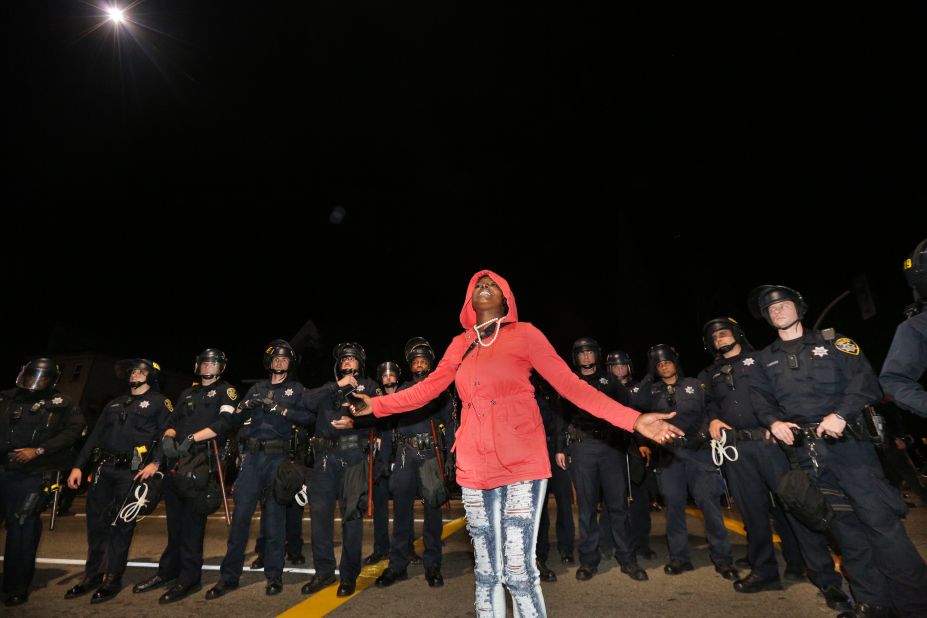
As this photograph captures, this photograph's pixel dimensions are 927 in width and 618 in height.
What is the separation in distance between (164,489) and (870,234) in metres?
18.3

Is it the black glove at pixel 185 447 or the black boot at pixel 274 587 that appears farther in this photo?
the black glove at pixel 185 447

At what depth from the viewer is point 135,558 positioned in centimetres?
657

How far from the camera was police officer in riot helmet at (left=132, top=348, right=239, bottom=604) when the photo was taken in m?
4.98

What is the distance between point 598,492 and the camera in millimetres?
5633

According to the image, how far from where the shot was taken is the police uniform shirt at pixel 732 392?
4895 mm

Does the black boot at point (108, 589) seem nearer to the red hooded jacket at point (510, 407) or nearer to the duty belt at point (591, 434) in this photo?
the red hooded jacket at point (510, 407)

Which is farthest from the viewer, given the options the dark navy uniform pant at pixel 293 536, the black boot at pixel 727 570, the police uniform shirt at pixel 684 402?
the dark navy uniform pant at pixel 293 536

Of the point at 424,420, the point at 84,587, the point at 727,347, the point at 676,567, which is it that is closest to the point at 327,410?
the point at 424,420

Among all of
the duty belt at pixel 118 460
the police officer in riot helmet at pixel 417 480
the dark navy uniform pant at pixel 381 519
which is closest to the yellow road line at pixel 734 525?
the police officer in riot helmet at pixel 417 480

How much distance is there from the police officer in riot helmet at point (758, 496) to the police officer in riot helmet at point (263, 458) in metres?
4.73

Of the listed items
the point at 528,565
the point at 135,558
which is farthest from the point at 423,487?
the point at 135,558

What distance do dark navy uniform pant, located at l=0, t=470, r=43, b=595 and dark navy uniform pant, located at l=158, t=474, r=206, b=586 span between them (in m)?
1.28

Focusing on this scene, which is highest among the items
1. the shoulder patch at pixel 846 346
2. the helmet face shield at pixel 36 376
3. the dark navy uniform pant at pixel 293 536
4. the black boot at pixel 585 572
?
the helmet face shield at pixel 36 376

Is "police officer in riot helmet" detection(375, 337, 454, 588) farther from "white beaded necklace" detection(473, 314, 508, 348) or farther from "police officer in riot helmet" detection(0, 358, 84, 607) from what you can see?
"police officer in riot helmet" detection(0, 358, 84, 607)
